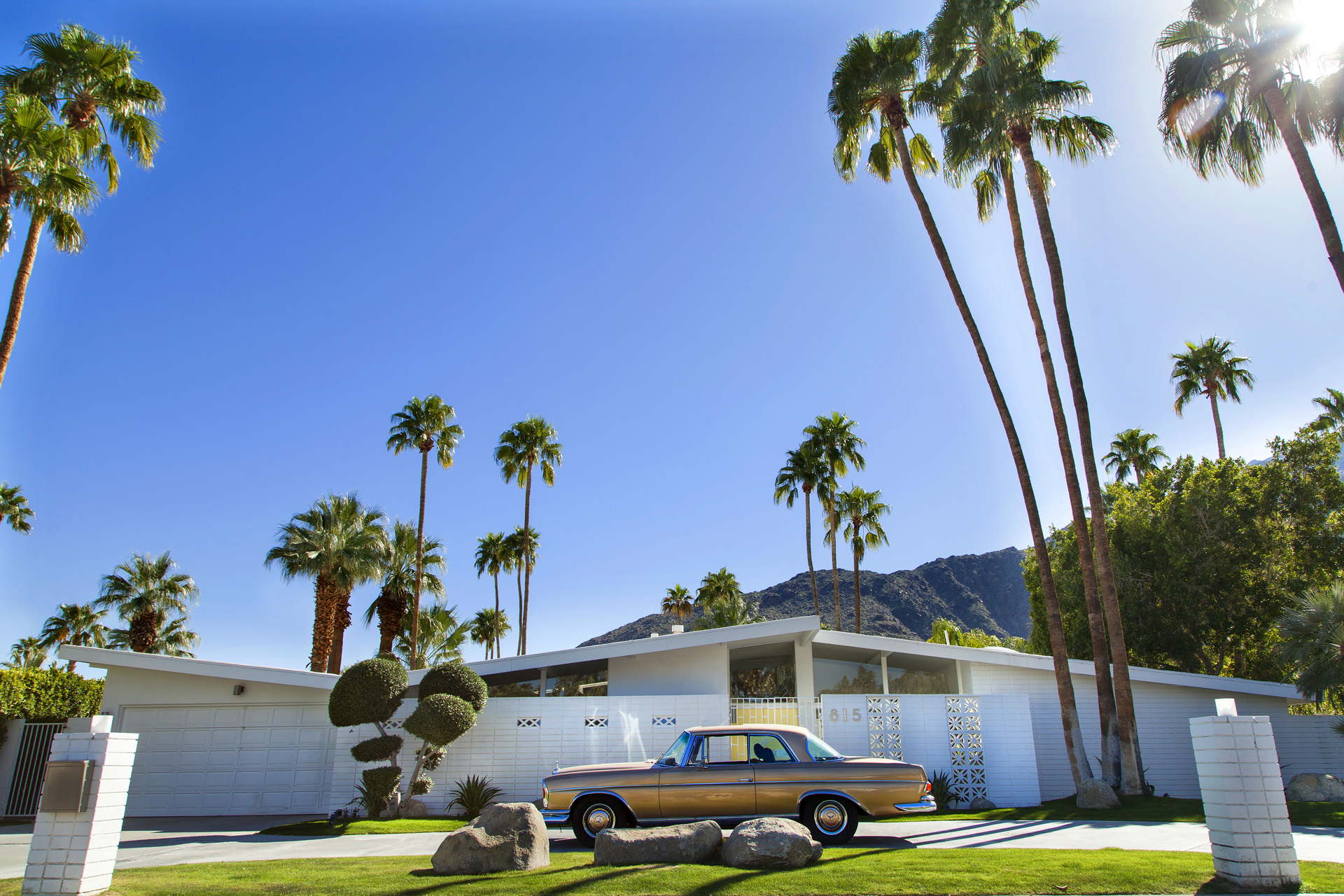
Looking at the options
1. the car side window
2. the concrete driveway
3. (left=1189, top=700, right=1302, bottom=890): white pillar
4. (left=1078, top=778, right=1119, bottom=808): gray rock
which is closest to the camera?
(left=1189, top=700, right=1302, bottom=890): white pillar

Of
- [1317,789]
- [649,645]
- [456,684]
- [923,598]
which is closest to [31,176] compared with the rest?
[456,684]

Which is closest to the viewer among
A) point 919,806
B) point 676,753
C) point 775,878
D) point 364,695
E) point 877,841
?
point 775,878

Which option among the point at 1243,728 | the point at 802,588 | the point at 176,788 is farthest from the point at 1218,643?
the point at 802,588

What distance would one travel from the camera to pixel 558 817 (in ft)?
34.7

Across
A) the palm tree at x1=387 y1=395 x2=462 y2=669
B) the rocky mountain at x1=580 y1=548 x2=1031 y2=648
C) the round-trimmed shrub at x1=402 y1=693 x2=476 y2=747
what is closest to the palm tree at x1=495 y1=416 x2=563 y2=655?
the palm tree at x1=387 y1=395 x2=462 y2=669

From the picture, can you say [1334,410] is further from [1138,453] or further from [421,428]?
[421,428]

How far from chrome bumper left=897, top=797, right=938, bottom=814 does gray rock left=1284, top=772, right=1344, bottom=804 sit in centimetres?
1018

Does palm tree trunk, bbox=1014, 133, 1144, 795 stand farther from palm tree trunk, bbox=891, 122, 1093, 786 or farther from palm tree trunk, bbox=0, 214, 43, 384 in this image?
palm tree trunk, bbox=0, 214, 43, 384

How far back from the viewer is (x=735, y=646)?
19.4 metres

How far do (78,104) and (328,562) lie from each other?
48.8ft

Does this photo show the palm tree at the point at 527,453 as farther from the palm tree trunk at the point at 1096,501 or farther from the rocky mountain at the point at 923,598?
the rocky mountain at the point at 923,598

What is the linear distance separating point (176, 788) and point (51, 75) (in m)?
14.5

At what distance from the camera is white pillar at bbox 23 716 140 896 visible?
6.77m

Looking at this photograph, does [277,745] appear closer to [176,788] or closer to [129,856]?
[176,788]
